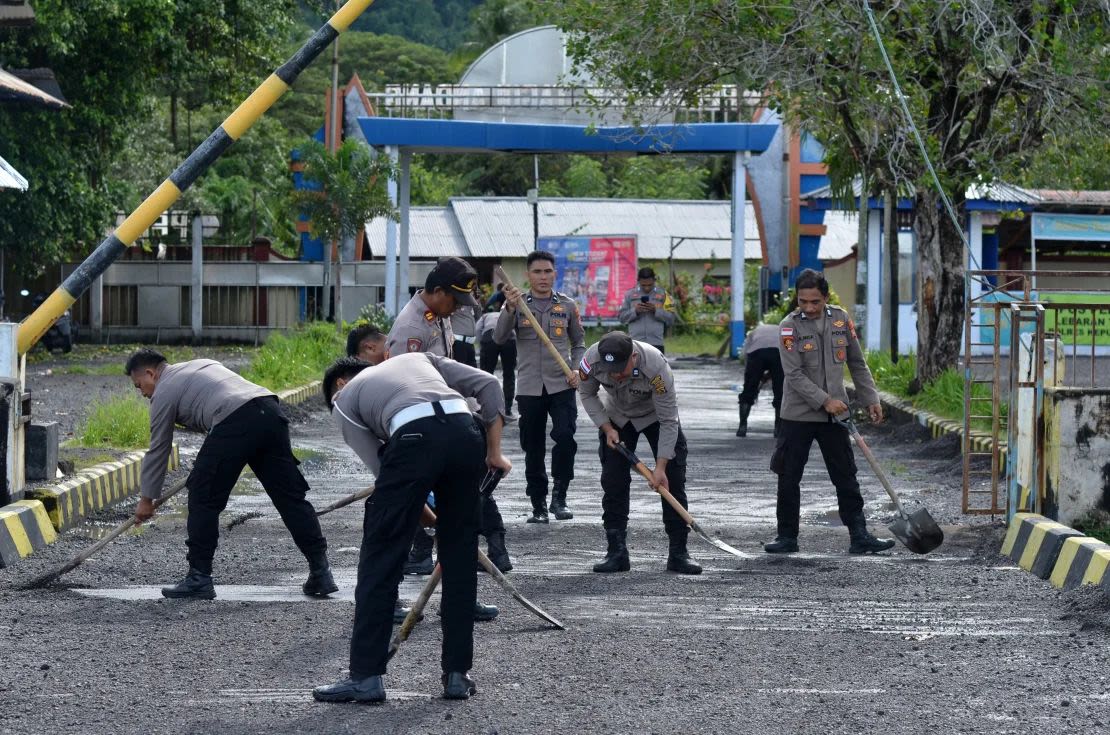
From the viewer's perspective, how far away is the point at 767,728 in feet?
18.0

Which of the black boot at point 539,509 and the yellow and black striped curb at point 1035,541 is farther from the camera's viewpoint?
the black boot at point 539,509

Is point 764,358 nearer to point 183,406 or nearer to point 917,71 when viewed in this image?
point 917,71

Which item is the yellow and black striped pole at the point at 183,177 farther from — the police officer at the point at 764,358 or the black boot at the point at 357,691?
the police officer at the point at 764,358

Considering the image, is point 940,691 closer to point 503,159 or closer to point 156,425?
point 156,425

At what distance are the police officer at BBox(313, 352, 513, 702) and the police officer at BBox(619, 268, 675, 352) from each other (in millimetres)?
9224

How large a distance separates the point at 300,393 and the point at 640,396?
1215 centimetres

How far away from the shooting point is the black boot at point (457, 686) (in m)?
5.88

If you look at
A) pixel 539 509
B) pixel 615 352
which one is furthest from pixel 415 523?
pixel 539 509

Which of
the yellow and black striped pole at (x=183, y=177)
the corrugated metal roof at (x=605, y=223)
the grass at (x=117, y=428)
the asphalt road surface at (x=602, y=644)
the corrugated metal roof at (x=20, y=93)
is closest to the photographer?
the asphalt road surface at (x=602, y=644)

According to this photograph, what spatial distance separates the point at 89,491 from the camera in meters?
11.3

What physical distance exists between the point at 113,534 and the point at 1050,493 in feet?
17.7

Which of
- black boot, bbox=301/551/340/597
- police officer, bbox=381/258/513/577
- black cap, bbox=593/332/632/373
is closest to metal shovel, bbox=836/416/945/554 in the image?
black cap, bbox=593/332/632/373

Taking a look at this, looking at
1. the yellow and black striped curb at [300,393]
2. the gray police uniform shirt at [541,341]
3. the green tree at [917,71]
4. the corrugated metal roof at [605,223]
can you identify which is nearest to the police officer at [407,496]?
the gray police uniform shirt at [541,341]

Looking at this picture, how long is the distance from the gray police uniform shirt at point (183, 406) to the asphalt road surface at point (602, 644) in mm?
651
